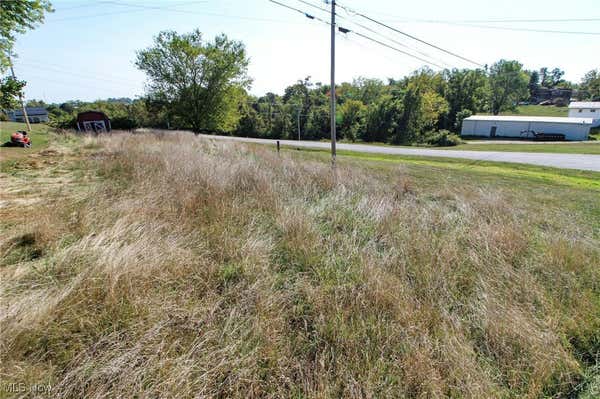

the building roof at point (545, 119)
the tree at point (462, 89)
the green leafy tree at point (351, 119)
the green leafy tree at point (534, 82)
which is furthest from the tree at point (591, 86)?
the green leafy tree at point (351, 119)

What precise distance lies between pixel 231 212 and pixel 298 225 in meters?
1.26

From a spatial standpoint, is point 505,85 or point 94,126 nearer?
point 94,126

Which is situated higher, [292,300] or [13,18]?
[13,18]

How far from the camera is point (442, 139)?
35375 mm

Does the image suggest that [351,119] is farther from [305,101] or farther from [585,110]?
[585,110]

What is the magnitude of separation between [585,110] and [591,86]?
29.2 meters

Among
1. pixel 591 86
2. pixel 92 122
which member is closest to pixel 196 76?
pixel 92 122

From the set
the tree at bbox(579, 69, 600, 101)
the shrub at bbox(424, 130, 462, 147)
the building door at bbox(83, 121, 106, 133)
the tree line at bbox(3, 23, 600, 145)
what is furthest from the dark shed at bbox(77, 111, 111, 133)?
the tree at bbox(579, 69, 600, 101)

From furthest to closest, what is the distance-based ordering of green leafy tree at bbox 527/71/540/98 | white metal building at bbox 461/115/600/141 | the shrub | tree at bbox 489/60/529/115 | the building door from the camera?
green leafy tree at bbox 527/71/540/98 < tree at bbox 489/60/529/115 < white metal building at bbox 461/115/600/141 < the shrub < the building door

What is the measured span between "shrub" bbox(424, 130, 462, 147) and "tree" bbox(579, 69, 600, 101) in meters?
65.8

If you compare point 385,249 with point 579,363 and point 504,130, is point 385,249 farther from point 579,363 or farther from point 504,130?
point 504,130

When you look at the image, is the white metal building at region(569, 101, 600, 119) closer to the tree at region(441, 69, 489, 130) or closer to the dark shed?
the tree at region(441, 69, 489, 130)

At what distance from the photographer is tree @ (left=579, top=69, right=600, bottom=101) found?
65481mm

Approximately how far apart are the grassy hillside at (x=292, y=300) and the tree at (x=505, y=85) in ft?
237
